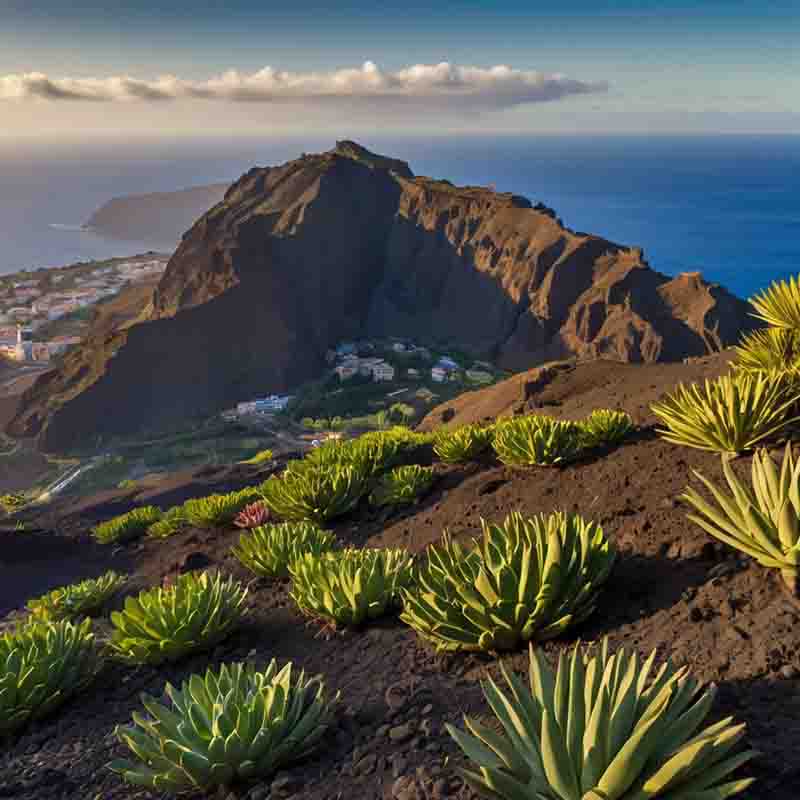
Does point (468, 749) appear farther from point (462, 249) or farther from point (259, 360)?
point (462, 249)

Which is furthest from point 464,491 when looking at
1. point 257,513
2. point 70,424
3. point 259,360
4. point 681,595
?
point 259,360

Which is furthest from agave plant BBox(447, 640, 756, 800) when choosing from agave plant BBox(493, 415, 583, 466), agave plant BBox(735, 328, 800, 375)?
agave plant BBox(735, 328, 800, 375)

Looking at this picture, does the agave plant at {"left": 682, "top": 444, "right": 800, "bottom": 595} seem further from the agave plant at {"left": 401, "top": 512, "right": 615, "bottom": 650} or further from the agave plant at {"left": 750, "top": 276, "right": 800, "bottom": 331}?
the agave plant at {"left": 750, "top": 276, "right": 800, "bottom": 331}

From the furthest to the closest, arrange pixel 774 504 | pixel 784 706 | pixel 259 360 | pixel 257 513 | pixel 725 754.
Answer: pixel 259 360
pixel 257 513
pixel 774 504
pixel 784 706
pixel 725 754

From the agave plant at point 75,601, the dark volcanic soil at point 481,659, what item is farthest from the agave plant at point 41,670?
the agave plant at point 75,601

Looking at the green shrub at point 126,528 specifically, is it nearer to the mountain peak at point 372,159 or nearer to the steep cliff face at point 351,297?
the steep cliff face at point 351,297
